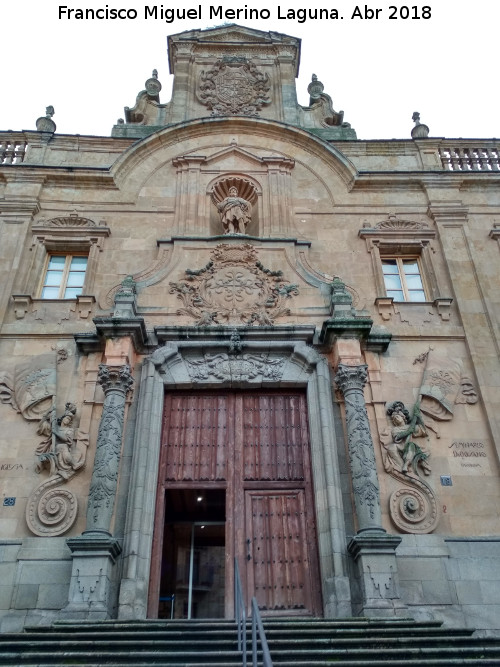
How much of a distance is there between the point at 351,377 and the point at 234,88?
1012cm

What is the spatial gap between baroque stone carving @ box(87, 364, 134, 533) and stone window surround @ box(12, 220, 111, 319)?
Result: 2924 mm

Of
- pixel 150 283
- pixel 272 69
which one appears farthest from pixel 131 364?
pixel 272 69

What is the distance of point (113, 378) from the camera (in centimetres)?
1073

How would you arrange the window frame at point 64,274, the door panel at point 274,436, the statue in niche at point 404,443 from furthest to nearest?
1. the window frame at point 64,274
2. the door panel at point 274,436
3. the statue in niche at point 404,443

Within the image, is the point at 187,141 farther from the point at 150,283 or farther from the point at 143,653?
the point at 143,653

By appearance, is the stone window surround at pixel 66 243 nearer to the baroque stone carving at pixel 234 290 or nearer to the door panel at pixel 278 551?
the baroque stone carving at pixel 234 290

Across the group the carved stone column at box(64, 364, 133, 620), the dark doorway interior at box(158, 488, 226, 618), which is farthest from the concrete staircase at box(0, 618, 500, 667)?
the dark doorway interior at box(158, 488, 226, 618)

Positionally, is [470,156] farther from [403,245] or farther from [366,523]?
[366,523]

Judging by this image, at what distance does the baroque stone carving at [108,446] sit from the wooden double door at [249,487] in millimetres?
959

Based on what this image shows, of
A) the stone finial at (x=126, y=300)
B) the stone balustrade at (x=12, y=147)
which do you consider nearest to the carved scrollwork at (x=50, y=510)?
the stone finial at (x=126, y=300)

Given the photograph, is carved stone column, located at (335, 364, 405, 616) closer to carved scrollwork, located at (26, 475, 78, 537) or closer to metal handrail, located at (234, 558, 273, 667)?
metal handrail, located at (234, 558, 273, 667)

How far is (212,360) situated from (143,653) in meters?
5.82

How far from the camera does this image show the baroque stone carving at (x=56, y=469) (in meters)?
9.88

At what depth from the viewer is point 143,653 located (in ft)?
21.9
